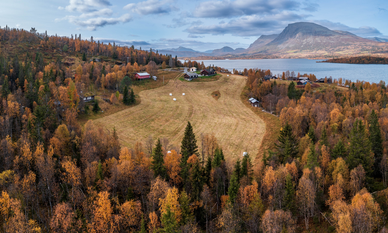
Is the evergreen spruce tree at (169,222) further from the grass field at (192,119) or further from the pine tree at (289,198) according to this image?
the grass field at (192,119)

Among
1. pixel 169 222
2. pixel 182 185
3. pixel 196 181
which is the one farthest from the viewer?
pixel 182 185

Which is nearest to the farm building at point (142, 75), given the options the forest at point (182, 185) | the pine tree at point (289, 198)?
the forest at point (182, 185)

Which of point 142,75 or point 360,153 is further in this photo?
point 142,75

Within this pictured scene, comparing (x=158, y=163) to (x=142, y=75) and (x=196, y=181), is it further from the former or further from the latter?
(x=142, y=75)

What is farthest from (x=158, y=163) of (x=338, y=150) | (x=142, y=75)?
(x=142, y=75)

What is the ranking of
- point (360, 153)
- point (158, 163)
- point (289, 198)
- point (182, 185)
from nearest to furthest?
point (289, 198) → point (158, 163) → point (360, 153) → point (182, 185)

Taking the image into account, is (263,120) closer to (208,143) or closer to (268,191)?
(208,143)
